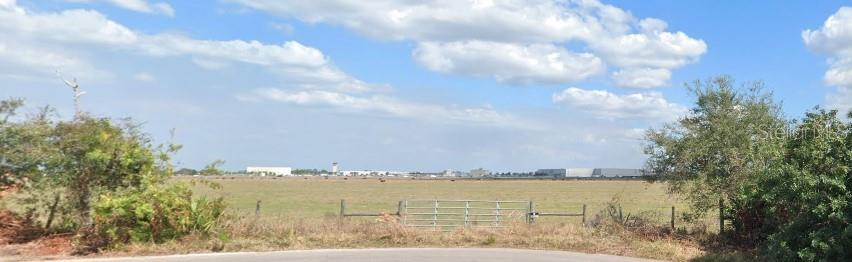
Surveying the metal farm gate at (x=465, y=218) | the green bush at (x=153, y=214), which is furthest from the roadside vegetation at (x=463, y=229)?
the metal farm gate at (x=465, y=218)

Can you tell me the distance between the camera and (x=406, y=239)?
1711cm

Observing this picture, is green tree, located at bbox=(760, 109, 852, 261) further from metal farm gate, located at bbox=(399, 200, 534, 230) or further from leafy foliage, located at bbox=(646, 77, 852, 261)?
metal farm gate, located at bbox=(399, 200, 534, 230)

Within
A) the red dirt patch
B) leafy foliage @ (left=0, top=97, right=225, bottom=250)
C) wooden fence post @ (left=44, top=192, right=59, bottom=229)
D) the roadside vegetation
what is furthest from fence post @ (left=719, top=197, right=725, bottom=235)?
wooden fence post @ (left=44, top=192, right=59, bottom=229)

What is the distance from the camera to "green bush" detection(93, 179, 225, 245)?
14406mm

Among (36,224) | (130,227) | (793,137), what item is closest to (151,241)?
(130,227)

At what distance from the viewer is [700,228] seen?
1912 centimetres

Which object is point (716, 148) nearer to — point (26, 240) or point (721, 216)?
point (721, 216)

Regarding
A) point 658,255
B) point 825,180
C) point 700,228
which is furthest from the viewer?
point 700,228

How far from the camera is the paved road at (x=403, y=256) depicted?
13.6 m

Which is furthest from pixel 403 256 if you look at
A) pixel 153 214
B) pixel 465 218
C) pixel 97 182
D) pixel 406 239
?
pixel 465 218

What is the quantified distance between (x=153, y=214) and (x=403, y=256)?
5.64m

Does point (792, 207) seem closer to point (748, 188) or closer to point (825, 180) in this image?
point (825, 180)

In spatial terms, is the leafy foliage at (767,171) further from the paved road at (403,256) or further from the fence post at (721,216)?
the paved road at (403,256)

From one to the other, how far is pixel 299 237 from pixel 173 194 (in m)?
3.11
